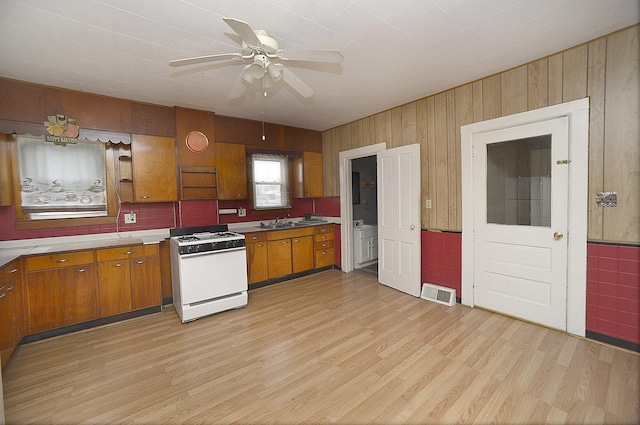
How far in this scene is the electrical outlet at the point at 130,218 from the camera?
3.48m

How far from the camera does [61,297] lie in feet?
8.95

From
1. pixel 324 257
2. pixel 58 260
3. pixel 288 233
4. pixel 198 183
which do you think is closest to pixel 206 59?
pixel 198 183

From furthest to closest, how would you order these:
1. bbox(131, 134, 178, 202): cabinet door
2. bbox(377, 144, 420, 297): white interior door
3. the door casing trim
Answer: bbox(377, 144, 420, 297): white interior door, bbox(131, 134, 178, 202): cabinet door, the door casing trim

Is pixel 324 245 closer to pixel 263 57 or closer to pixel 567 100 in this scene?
pixel 263 57

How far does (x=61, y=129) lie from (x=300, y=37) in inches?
111

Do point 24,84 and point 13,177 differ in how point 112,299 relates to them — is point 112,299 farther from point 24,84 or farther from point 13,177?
point 24,84

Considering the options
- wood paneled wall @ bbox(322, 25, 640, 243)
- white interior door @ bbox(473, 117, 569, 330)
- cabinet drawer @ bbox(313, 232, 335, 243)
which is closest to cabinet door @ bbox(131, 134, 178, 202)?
cabinet drawer @ bbox(313, 232, 335, 243)

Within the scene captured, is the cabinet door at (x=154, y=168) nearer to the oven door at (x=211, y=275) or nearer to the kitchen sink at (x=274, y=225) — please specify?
the oven door at (x=211, y=275)

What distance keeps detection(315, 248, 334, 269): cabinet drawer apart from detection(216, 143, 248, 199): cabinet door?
1.64m

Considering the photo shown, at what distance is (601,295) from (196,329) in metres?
3.86

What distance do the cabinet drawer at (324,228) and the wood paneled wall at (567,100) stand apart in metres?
1.79

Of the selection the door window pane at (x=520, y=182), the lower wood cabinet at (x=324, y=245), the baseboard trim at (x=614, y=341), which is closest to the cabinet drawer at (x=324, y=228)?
the lower wood cabinet at (x=324, y=245)

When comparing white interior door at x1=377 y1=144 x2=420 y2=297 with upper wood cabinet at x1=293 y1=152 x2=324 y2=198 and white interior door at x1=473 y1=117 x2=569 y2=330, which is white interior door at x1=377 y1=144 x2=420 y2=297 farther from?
upper wood cabinet at x1=293 y1=152 x2=324 y2=198

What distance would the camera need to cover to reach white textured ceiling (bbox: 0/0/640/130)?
1.82m
